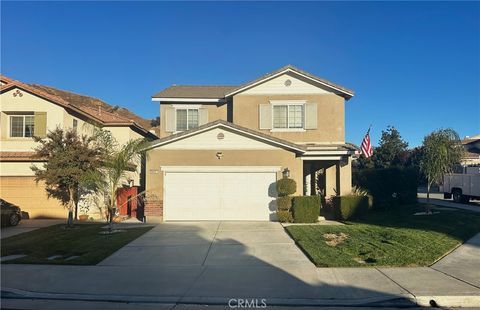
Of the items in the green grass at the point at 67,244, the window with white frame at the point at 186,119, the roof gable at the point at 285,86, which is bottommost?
the green grass at the point at 67,244

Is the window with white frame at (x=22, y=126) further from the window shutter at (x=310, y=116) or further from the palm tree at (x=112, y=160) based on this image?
the window shutter at (x=310, y=116)

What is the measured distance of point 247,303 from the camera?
22.8 feet

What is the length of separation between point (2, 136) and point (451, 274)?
2118cm

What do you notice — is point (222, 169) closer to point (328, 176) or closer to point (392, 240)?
point (328, 176)

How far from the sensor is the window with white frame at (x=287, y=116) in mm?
21344

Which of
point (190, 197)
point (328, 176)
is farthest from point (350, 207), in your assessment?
point (190, 197)

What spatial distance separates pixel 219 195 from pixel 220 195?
1.8 inches

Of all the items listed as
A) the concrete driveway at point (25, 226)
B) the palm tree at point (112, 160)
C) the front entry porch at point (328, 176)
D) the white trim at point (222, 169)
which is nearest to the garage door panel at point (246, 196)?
the white trim at point (222, 169)

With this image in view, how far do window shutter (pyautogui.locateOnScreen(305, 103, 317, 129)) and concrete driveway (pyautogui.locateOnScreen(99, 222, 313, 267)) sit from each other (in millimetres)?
7168

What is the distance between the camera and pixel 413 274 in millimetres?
8727

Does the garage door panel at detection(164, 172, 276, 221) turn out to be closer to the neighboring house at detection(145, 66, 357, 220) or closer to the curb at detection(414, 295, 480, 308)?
the neighboring house at detection(145, 66, 357, 220)

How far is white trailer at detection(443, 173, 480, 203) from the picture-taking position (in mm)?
23953

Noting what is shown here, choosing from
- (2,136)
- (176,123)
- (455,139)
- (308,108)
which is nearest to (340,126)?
(308,108)

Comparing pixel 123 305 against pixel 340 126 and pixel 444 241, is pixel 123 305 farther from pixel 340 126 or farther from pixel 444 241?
pixel 340 126
